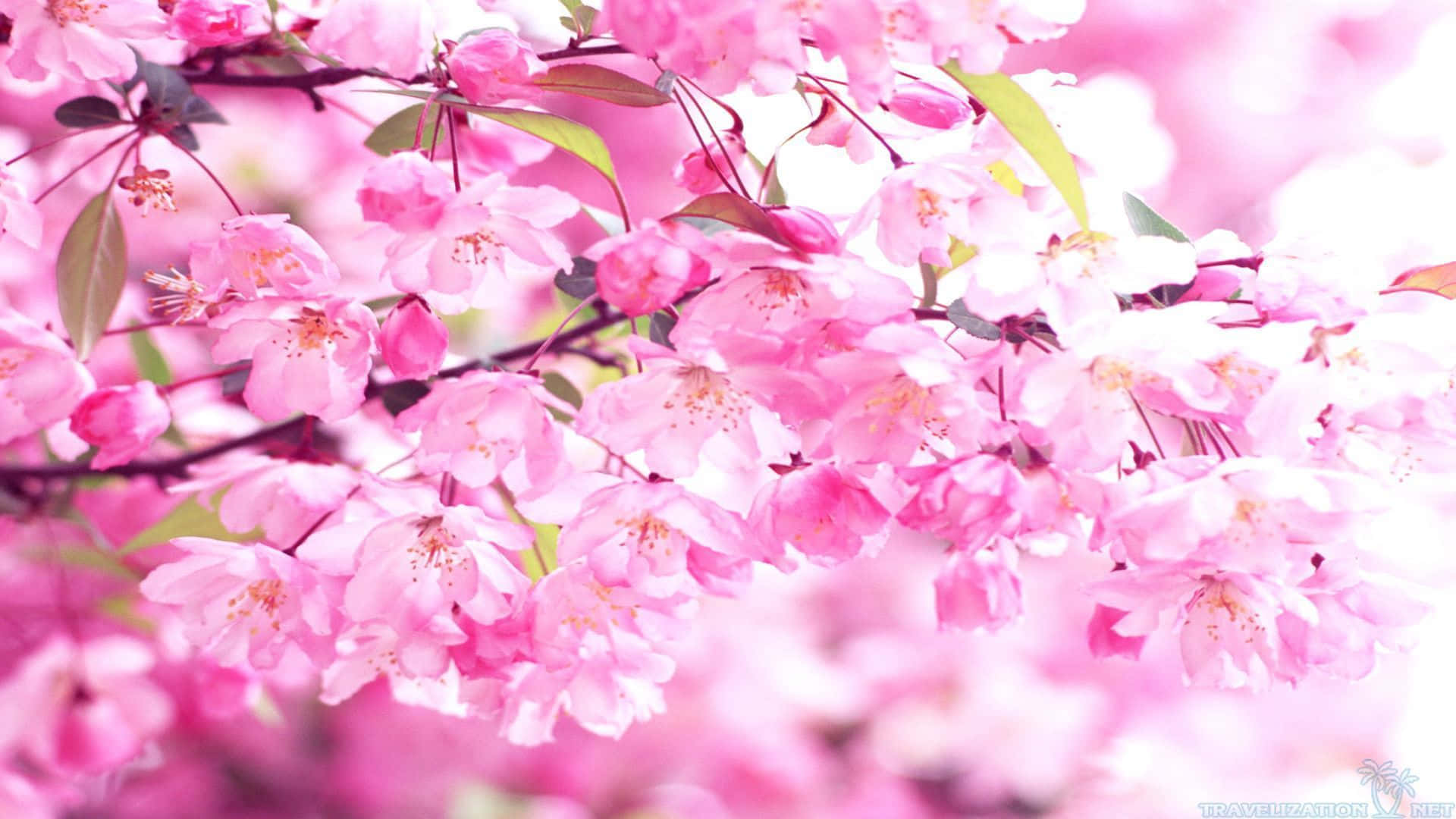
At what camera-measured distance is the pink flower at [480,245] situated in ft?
1.44

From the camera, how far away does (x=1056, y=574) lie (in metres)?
2.00

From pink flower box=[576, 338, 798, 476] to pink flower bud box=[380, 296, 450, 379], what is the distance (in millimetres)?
65

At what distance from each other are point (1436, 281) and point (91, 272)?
634 mm

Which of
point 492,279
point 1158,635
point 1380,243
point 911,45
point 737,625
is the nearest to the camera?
point 911,45

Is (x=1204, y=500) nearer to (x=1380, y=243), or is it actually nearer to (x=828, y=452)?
(x=828, y=452)

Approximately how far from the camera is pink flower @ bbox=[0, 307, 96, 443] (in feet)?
1.93

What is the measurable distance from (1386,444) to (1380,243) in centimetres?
127

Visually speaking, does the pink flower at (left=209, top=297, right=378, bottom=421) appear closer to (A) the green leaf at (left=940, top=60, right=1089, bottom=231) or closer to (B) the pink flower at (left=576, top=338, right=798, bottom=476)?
(B) the pink flower at (left=576, top=338, right=798, bottom=476)

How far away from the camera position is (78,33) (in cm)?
52

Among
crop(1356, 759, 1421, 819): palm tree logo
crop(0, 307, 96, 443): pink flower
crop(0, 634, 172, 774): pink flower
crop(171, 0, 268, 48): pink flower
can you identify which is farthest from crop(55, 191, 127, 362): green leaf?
crop(1356, 759, 1421, 819): palm tree logo

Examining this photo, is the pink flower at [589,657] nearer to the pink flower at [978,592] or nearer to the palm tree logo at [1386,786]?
the pink flower at [978,592]

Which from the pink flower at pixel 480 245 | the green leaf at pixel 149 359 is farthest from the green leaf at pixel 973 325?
the green leaf at pixel 149 359

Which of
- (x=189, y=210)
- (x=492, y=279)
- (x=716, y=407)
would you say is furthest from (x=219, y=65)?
(x=189, y=210)

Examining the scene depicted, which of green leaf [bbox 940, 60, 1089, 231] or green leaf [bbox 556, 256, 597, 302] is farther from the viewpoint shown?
green leaf [bbox 556, 256, 597, 302]
